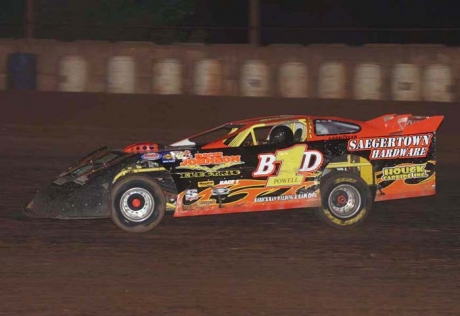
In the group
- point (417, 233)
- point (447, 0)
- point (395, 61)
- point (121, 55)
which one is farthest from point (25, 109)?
point (447, 0)

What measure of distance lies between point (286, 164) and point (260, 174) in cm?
29

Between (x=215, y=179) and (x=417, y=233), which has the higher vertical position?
(x=215, y=179)

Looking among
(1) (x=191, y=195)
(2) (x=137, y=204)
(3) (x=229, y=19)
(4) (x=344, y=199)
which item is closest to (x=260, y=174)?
A: (1) (x=191, y=195)

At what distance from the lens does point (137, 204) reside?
9344mm

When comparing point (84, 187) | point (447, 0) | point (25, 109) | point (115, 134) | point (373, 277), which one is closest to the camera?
point (373, 277)

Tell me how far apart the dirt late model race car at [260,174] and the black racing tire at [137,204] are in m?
0.01

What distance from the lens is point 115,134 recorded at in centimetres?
1744

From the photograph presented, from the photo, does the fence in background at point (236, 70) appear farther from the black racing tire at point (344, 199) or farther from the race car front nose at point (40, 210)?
the race car front nose at point (40, 210)

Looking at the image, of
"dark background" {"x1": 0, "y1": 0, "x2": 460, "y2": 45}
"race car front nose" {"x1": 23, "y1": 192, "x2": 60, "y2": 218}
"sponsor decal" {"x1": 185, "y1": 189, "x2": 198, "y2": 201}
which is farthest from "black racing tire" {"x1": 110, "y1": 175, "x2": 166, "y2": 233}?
"dark background" {"x1": 0, "y1": 0, "x2": 460, "y2": 45}

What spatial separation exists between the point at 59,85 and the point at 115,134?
8.45 feet

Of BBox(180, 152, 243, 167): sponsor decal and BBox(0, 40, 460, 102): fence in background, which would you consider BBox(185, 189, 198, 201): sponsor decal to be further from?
BBox(0, 40, 460, 102): fence in background

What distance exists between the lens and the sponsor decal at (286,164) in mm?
→ 9586

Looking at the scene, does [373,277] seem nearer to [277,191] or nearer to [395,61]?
[277,191]

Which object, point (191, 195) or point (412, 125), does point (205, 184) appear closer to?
point (191, 195)
